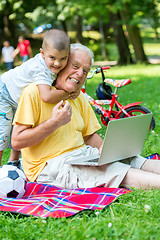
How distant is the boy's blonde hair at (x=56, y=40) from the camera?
302cm

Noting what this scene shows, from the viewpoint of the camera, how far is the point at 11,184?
2.99 metres

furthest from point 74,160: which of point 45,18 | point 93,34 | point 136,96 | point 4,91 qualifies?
point 93,34

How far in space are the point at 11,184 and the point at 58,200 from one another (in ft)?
1.44

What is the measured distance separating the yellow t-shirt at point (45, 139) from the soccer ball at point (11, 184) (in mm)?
→ 143

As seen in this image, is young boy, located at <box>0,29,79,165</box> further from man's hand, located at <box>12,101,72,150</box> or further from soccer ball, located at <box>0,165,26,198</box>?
soccer ball, located at <box>0,165,26,198</box>

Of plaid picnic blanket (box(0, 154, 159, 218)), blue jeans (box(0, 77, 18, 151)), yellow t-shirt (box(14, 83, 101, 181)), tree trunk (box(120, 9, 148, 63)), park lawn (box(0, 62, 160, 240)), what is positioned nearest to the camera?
park lawn (box(0, 62, 160, 240))

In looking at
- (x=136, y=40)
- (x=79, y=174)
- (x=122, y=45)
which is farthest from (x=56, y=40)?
(x=122, y=45)

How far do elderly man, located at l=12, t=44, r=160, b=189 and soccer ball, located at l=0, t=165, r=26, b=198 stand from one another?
0.48 ft

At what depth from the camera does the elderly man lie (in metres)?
2.90

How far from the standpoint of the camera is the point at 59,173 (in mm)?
3002

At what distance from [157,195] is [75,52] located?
1.33 m

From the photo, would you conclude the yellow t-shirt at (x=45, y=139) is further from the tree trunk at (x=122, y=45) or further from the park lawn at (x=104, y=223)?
the tree trunk at (x=122, y=45)

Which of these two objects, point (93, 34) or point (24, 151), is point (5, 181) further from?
point (93, 34)

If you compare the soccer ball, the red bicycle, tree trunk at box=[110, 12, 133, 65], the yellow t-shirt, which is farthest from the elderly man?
tree trunk at box=[110, 12, 133, 65]
